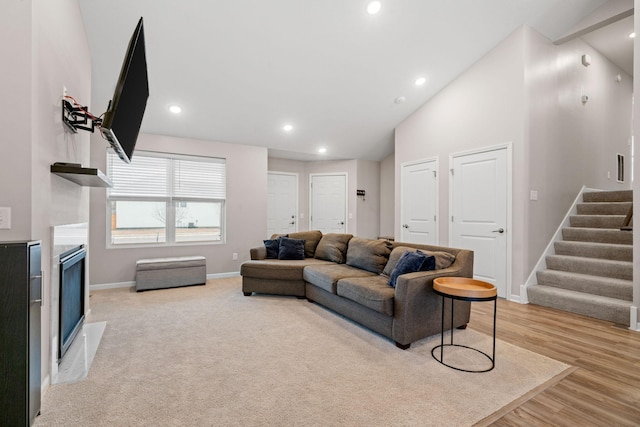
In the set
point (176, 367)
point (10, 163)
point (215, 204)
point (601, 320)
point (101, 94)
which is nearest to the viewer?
point (10, 163)

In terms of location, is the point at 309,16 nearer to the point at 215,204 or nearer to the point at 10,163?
the point at 10,163

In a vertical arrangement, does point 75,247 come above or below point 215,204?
below

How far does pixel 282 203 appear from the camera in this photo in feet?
22.5

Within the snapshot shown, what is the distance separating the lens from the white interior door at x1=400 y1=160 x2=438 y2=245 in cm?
512

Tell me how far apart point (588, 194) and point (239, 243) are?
574 centimetres

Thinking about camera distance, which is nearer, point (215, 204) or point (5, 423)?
point (5, 423)

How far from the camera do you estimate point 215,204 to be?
5.53 meters

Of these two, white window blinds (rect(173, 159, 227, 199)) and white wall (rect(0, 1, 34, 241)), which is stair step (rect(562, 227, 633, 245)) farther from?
white wall (rect(0, 1, 34, 241))

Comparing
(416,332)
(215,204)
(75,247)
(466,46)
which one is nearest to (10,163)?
(75,247)

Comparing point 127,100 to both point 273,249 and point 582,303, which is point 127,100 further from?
point 582,303

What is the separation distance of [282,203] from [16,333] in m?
5.42

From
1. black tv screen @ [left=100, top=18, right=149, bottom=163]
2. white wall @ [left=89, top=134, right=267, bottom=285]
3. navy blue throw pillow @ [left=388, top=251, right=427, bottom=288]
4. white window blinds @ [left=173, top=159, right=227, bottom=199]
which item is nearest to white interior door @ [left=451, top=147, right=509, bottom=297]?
navy blue throw pillow @ [left=388, top=251, right=427, bottom=288]

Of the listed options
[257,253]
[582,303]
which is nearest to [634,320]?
[582,303]

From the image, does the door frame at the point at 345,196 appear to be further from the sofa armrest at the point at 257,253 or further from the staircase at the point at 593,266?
the staircase at the point at 593,266
